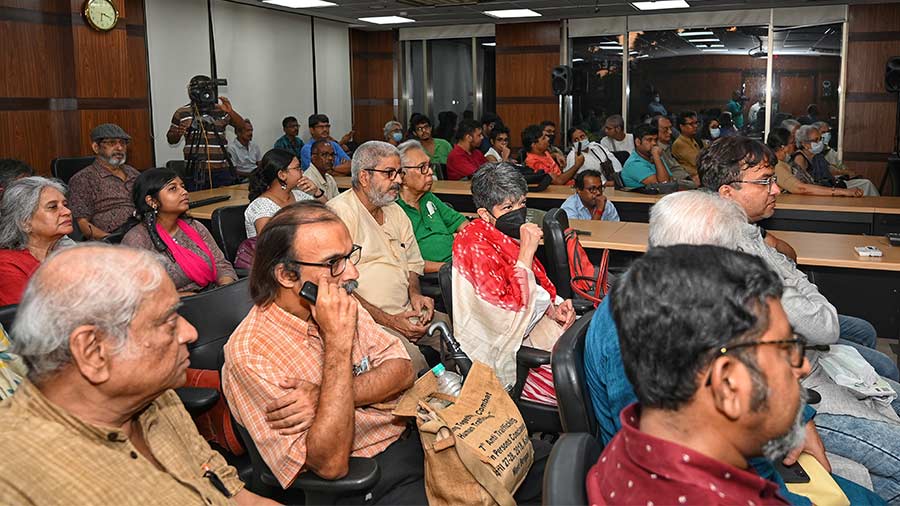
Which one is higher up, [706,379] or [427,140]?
[427,140]

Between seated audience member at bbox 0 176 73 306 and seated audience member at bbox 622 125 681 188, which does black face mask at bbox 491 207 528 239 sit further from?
seated audience member at bbox 622 125 681 188

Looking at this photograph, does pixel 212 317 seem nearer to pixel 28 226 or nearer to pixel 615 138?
pixel 28 226

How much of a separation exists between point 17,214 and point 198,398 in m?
1.70

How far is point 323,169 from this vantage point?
6.64m

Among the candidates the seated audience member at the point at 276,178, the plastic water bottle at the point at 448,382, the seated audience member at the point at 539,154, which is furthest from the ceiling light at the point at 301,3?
the plastic water bottle at the point at 448,382

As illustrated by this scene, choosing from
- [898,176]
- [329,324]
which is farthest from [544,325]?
[898,176]

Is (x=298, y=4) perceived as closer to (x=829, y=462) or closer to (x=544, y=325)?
(x=544, y=325)

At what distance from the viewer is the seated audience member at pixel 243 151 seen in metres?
9.20

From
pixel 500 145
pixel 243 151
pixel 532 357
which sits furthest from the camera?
pixel 243 151

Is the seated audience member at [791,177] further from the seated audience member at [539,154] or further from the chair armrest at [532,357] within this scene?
the chair armrest at [532,357]

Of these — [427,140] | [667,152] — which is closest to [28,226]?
[427,140]

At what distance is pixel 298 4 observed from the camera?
991 centimetres

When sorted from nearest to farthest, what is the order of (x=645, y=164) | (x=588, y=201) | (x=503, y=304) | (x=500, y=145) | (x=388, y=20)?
(x=503, y=304) < (x=588, y=201) < (x=645, y=164) < (x=500, y=145) < (x=388, y=20)

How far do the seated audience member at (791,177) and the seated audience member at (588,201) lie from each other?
1.53 m
